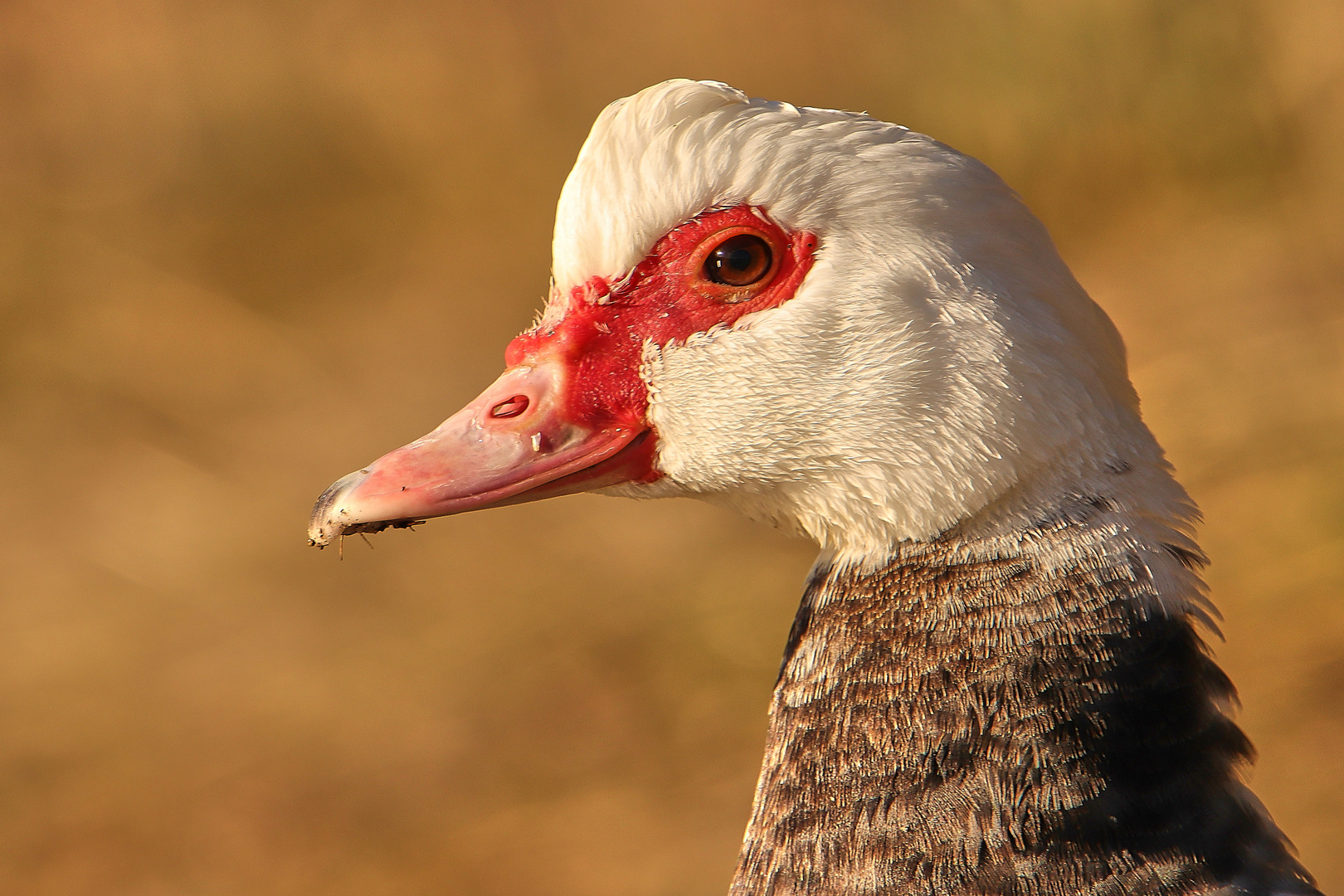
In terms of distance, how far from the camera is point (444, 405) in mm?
3600

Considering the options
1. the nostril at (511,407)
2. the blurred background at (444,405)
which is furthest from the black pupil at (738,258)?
the blurred background at (444,405)

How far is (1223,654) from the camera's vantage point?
103 inches

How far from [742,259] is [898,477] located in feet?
0.88

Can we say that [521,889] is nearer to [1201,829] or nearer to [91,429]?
[1201,829]

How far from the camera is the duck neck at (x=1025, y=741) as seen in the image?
0.95 metres

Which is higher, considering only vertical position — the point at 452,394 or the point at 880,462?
the point at 452,394

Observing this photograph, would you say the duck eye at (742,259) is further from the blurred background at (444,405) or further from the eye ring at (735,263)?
the blurred background at (444,405)

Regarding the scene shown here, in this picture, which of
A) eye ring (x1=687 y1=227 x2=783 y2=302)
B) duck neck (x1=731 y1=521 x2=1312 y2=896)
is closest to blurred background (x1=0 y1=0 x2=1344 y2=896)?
duck neck (x1=731 y1=521 x2=1312 y2=896)

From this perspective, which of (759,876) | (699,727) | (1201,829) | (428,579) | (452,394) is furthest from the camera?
(452,394)

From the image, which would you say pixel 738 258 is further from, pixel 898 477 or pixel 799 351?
pixel 898 477

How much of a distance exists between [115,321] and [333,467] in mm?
1111

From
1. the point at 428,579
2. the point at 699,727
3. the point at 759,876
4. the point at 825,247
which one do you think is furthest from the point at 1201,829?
the point at 428,579

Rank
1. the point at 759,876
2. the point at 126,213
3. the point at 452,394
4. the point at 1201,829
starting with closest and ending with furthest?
the point at 1201,829 < the point at 759,876 < the point at 452,394 < the point at 126,213

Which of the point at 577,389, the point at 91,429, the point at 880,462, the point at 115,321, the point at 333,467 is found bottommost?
the point at 880,462
